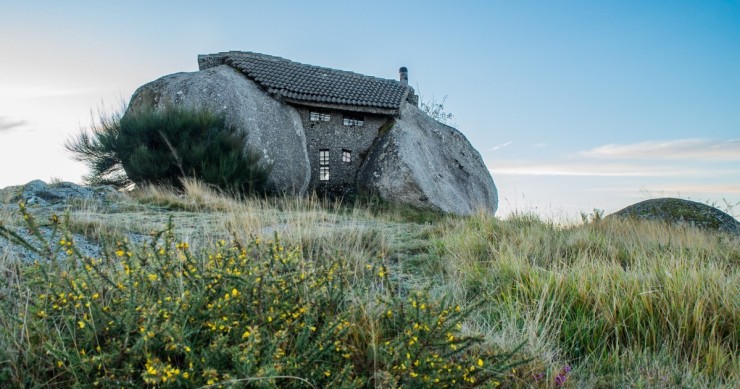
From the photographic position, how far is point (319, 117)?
18859mm

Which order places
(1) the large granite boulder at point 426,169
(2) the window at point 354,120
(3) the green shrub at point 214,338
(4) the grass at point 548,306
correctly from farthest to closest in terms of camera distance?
(2) the window at point 354,120 < (1) the large granite boulder at point 426,169 < (4) the grass at point 548,306 < (3) the green shrub at point 214,338

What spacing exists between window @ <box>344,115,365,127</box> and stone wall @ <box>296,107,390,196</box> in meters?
0.08

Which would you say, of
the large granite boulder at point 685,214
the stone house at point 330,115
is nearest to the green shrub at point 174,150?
the stone house at point 330,115

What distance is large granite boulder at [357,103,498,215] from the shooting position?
16.4 m

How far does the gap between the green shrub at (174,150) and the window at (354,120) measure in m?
4.87

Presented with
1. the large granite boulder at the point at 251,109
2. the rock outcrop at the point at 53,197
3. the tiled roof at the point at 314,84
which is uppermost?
the tiled roof at the point at 314,84

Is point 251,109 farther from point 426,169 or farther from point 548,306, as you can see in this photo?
point 548,306

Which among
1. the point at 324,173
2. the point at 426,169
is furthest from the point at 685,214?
the point at 324,173

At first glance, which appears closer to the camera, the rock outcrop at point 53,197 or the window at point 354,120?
the rock outcrop at point 53,197

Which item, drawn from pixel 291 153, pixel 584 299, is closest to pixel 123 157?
pixel 291 153

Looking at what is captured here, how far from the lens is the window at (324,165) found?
18750 mm

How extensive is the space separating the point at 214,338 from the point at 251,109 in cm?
1501

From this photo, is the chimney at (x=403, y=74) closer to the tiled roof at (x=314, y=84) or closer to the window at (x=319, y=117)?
the tiled roof at (x=314, y=84)

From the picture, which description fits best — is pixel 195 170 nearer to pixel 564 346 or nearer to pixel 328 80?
pixel 328 80
